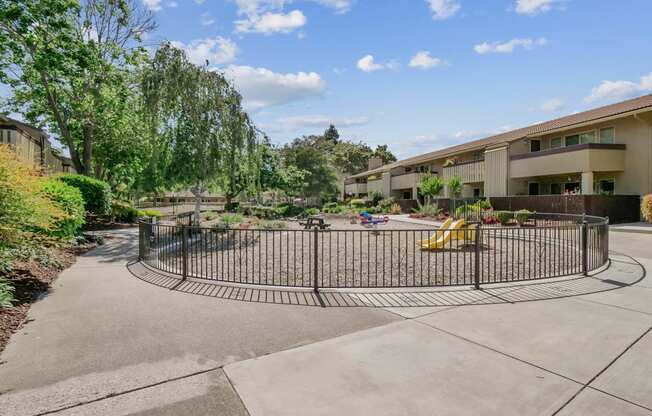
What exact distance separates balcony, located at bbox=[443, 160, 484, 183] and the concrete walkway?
20.1 metres

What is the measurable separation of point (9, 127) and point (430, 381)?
19861 millimetres

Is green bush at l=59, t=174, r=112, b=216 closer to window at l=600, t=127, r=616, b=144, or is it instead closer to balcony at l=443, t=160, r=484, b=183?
balcony at l=443, t=160, r=484, b=183

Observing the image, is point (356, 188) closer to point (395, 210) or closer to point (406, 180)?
point (406, 180)

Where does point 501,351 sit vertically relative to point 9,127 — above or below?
below

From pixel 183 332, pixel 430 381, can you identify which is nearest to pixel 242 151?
pixel 183 332

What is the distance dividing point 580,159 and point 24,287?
21.8m

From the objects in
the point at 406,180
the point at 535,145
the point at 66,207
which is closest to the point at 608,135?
the point at 535,145

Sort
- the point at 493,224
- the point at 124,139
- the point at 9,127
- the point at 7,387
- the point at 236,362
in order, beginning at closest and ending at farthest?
the point at 7,387, the point at 236,362, the point at 9,127, the point at 493,224, the point at 124,139

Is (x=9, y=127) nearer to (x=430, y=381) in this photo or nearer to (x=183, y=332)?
(x=183, y=332)

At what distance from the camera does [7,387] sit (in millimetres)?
2984

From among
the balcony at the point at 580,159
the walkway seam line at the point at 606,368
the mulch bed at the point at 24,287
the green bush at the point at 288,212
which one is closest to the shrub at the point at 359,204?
the green bush at the point at 288,212

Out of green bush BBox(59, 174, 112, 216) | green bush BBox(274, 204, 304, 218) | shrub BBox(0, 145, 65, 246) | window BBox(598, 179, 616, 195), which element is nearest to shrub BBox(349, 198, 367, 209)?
green bush BBox(274, 204, 304, 218)

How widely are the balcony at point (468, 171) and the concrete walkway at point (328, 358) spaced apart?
65.8 ft

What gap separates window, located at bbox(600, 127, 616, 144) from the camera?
18297 millimetres
